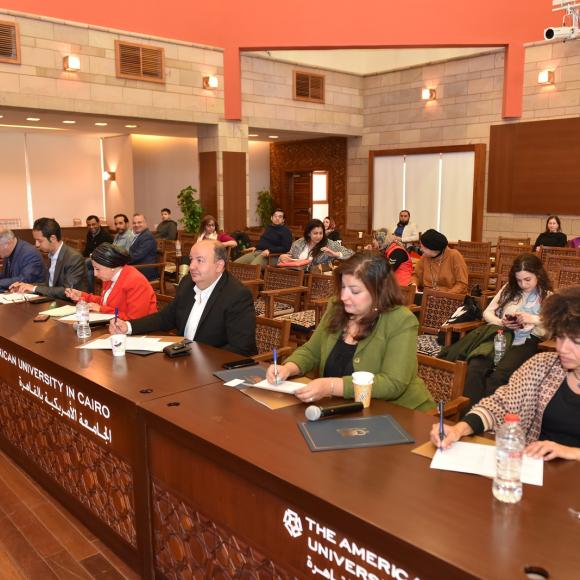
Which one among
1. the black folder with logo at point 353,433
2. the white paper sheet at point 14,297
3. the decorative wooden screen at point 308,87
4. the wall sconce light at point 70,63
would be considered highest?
the decorative wooden screen at point 308,87

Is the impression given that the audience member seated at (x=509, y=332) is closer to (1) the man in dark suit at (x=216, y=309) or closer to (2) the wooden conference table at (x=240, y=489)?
(1) the man in dark suit at (x=216, y=309)

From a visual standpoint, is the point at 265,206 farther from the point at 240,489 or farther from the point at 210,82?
the point at 240,489

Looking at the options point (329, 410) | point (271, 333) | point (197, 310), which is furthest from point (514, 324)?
point (329, 410)

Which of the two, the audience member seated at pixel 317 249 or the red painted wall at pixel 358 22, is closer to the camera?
the audience member seated at pixel 317 249

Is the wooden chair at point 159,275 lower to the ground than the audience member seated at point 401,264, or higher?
lower

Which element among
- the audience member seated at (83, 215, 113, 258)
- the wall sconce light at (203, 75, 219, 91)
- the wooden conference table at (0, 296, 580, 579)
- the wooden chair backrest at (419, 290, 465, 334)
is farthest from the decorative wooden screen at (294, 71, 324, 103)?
the wooden conference table at (0, 296, 580, 579)

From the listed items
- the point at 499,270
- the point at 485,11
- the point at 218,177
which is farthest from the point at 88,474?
the point at 485,11

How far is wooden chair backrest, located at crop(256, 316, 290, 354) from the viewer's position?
342 cm

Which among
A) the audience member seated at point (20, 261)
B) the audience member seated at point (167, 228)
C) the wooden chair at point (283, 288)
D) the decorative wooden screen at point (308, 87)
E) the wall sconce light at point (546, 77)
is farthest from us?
the decorative wooden screen at point (308, 87)

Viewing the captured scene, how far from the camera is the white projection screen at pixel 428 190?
12.2 m

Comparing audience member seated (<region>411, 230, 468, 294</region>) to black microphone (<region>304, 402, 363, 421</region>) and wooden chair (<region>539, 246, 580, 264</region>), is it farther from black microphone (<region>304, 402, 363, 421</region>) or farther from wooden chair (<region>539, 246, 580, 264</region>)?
black microphone (<region>304, 402, 363, 421</region>)

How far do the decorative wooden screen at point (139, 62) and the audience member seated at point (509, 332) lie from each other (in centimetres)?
780

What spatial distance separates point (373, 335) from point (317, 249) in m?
4.52

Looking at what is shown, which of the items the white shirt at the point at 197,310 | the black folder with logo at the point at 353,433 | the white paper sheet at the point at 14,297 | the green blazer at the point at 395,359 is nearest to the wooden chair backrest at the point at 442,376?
the green blazer at the point at 395,359
